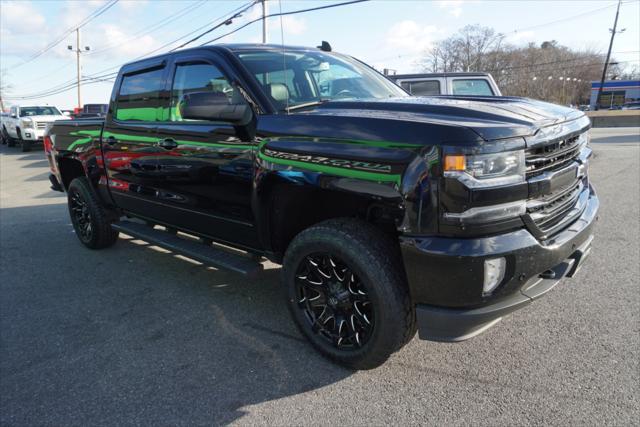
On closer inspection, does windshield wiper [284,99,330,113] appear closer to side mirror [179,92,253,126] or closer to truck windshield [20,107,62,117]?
side mirror [179,92,253,126]

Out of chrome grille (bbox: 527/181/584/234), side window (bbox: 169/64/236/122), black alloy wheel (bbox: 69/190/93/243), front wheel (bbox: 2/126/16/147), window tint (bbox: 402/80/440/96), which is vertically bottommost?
front wheel (bbox: 2/126/16/147)

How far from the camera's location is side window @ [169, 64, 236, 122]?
3.20 metres

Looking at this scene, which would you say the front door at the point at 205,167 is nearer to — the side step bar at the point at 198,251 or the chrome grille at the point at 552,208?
the side step bar at the point at 198,251

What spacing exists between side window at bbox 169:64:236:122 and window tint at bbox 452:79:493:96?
Answer: 682cm

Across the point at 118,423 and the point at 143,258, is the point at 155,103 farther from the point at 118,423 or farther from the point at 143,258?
the point at 118,423

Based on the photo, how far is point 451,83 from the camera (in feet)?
29.5

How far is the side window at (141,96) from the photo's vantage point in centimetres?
396

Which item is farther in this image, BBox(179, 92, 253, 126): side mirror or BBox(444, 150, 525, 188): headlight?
BBox(179, 92, 253, 126): side mirror

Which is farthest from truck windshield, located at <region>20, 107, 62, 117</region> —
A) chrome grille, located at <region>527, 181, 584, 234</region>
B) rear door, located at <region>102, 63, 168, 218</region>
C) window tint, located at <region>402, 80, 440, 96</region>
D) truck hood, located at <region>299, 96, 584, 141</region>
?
chrome grille, located at <region>527, 181, 584, 234</region>

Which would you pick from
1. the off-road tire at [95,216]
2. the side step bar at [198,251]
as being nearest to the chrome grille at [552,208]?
the side step bar at [198,251]

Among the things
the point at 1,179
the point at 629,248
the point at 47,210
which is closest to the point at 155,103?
the point at 629,248

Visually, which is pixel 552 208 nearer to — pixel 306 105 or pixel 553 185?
pixel 553 185

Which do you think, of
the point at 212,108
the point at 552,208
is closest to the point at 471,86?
the point at 552,208

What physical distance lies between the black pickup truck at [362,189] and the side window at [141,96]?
3 centimetres
